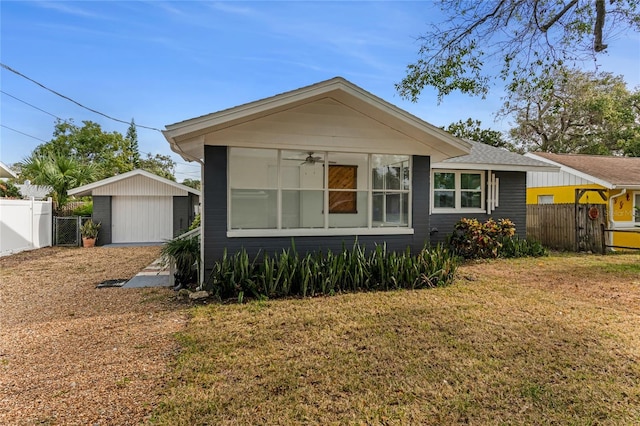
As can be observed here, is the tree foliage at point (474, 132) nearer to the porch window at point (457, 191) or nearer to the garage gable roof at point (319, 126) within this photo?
the porch window at point (457, 191)

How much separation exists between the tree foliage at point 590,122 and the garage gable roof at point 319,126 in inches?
640

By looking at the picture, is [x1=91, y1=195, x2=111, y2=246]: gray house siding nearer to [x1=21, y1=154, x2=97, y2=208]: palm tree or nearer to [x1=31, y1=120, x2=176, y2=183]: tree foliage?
[x1=21, y1=154, x2=97, y2=208]: palm tree

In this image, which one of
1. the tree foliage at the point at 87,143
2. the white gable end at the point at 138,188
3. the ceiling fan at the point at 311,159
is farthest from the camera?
the tree foliage at the point at 87,143

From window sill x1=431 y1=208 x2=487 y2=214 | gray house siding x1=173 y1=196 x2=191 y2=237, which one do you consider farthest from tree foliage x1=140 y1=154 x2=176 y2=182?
window sill x1=431 y1=208 x2=487 y2=214

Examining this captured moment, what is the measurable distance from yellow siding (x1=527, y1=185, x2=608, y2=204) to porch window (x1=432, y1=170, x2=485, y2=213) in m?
5.24

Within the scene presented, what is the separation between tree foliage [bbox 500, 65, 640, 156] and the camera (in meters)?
21.2

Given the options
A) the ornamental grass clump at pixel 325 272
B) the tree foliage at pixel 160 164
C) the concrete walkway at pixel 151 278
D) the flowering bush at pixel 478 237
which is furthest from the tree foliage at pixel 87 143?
the flowering bush at pixel 478 237

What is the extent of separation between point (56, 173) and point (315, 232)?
1287cm

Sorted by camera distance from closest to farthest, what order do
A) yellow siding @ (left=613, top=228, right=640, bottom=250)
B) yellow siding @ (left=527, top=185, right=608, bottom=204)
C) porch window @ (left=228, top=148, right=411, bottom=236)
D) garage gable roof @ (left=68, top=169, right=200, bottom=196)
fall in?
porch window @ (left=228, top=148, right=411, bottom=236), yellow siding @ (left=613, top=228, right=640, bottom=250), yellow siding @ (left=527, top=185, right=608, bottom=204), garage gable roof @ (left=68, top=169, right=200, bottom=196)

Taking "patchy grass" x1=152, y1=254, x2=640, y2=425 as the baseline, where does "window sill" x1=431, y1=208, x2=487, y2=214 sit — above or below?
above

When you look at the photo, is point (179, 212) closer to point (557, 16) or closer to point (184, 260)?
point (184, 260)

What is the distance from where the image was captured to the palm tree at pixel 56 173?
1339cm

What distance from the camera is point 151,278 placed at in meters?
7.33

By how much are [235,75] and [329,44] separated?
218 inches
